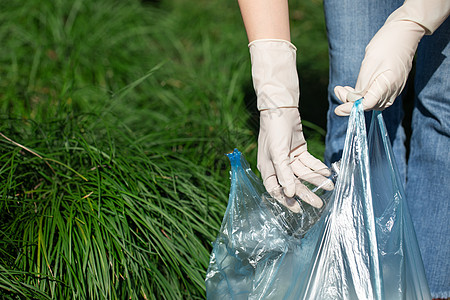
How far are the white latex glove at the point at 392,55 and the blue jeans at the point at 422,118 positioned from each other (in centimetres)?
14

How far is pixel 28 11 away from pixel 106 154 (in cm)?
144

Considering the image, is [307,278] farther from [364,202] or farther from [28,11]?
[28,11]

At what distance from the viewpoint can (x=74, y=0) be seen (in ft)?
8.48

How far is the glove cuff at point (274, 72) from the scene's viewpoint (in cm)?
115

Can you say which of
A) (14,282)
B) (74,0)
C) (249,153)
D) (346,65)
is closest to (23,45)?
(74,0)

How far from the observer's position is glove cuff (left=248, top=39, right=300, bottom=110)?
3.78 ft

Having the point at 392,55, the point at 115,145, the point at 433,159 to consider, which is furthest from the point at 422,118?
the point at 115,145

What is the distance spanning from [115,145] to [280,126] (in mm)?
637

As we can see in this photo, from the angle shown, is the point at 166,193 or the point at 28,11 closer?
the point at 166,193

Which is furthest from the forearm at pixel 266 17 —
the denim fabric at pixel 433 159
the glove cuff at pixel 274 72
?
the denim fabric at pixel 433 159

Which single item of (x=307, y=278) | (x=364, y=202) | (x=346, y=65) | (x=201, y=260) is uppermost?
(x=346, y=65)

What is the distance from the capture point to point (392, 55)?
1083mm

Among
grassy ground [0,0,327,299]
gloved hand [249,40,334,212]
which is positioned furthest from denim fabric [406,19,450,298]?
grassy ground [0,0,327,299]

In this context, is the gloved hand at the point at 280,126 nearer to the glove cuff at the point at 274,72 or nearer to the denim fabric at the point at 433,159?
the glove cuff at the point at 274,72
